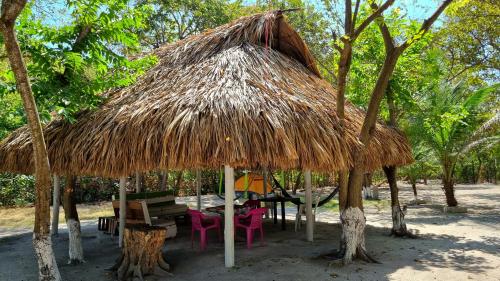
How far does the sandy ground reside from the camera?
16.1 ft

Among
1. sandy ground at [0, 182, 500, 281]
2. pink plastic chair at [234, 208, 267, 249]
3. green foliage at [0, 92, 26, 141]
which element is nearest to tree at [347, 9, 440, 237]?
sandy ground at [0, 182, 500, 281]

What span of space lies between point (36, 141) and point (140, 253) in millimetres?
1764

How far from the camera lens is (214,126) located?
4570mm

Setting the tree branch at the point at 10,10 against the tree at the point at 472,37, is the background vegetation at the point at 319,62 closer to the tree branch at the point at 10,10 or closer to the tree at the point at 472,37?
the tree at the point at 472,37

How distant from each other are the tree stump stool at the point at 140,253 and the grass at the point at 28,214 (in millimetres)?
6056

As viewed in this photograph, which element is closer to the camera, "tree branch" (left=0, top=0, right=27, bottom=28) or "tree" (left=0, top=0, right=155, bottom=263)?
"tree branch" (left=0, top=0, right=27, bottom=28)

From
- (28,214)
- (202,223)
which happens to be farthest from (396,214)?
(28,214)

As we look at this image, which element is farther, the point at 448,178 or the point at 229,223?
the point at 448,178

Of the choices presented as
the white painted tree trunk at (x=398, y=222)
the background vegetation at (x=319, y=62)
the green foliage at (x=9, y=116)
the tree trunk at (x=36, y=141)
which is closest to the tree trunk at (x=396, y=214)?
the white painted tree trunk at (x=398, y=222)

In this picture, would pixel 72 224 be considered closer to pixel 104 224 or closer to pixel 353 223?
pixel 104 224

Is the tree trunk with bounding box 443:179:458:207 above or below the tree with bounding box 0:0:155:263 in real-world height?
below

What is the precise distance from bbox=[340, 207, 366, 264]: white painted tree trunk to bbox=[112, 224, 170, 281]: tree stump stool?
223cm

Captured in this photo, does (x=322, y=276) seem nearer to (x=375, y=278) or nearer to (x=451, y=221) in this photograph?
(x=375, y=278)

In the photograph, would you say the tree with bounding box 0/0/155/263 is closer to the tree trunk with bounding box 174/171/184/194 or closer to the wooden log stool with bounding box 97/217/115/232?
the wooden log stool with bounding box 97/217/115/232
